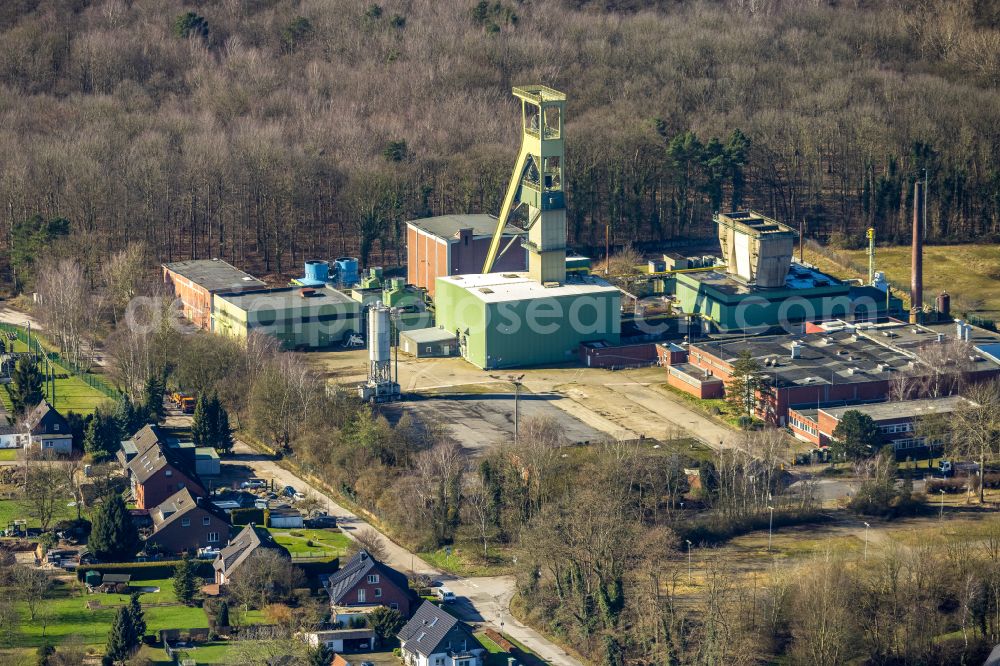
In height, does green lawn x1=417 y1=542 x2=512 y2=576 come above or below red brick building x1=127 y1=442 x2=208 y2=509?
below

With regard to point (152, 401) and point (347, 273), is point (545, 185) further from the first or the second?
point (152, 401)

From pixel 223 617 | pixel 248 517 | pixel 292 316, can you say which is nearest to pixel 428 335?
pixel 292 316

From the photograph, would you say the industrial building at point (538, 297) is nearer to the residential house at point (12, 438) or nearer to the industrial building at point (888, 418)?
the industrial building at point (888, 418)

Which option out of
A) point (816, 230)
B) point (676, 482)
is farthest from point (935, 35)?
point (676, 482)

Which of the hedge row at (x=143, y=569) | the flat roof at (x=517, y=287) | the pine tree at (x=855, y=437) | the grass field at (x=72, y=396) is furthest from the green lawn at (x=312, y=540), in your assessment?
the flat roof at (x=517, y=287)

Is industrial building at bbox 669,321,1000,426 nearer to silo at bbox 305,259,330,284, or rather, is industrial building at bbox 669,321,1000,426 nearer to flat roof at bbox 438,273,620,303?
flat roof at bbox 438,273,620,303

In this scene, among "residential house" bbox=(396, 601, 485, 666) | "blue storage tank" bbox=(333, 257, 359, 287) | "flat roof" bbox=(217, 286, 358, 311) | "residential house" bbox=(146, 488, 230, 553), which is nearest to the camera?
"residential house" bbox=(396, 601, 485, 666)

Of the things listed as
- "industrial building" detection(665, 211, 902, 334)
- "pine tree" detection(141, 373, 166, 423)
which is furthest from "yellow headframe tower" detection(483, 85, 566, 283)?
"pine tree" detection(141, 373, 166, 423)
